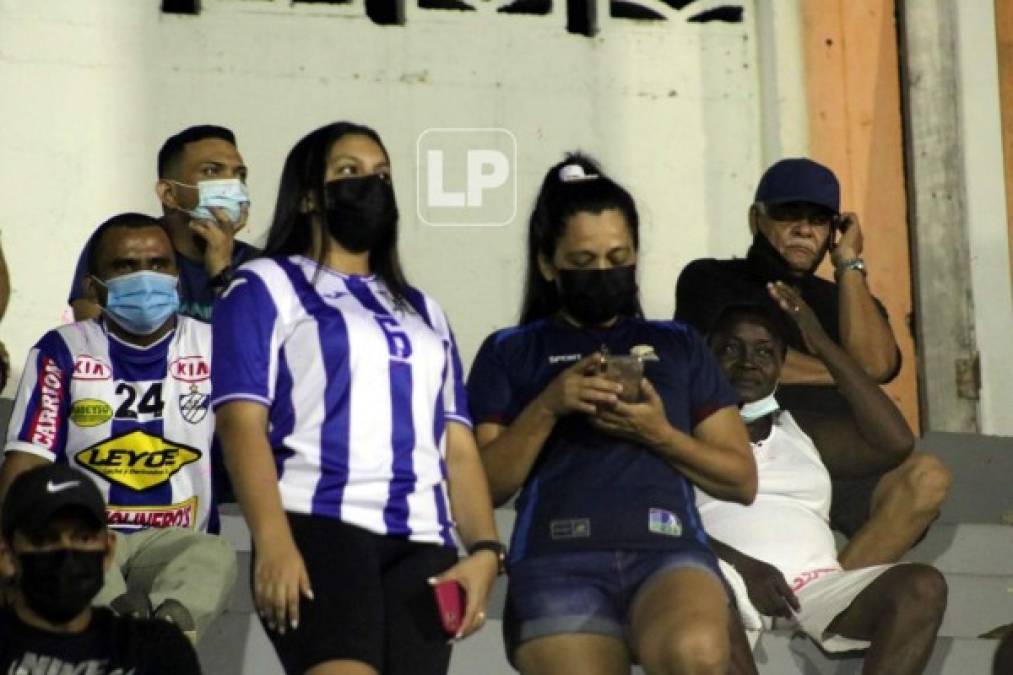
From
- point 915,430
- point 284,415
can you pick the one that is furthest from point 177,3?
point 284,415

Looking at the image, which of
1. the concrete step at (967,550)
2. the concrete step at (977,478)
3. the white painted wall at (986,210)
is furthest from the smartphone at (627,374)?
the white painted wall at (986,210)

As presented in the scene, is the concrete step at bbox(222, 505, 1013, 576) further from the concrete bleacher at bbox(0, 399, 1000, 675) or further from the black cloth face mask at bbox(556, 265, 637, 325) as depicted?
the black cloth face mask at bbox(556, 265, 637, 325)

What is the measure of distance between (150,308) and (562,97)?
126 inches

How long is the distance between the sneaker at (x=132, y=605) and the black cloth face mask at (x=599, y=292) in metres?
1.12

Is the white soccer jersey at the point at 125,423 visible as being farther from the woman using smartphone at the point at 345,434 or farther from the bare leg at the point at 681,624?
the bare leg at the point at 681,624

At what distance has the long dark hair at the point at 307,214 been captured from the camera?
4703 millimetres

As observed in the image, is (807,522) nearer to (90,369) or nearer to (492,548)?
(492,548)

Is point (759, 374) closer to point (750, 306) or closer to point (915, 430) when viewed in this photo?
point (750, 306)

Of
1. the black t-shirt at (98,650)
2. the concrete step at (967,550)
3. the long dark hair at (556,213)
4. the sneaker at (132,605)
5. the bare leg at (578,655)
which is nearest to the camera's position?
the black t-shirt at (98,650)

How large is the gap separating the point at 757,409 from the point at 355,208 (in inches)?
73.0

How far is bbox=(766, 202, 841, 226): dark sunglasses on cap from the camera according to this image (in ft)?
22.2

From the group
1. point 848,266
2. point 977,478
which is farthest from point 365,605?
point 977,478

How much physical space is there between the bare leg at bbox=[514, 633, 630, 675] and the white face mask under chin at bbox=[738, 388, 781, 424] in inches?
58.6

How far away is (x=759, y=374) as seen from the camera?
621 centimetres
